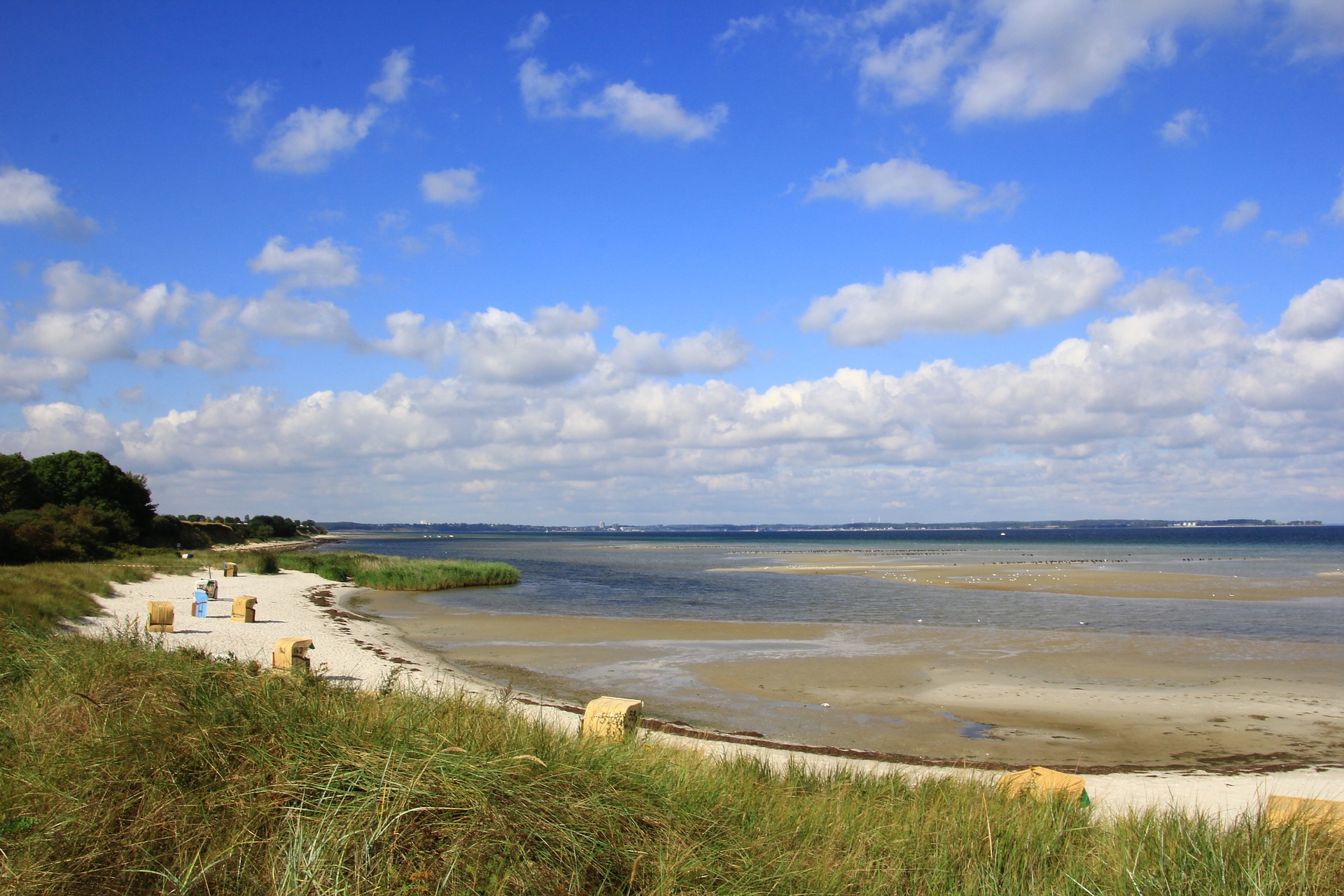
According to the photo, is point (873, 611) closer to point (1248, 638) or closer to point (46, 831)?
point (1248, 638)

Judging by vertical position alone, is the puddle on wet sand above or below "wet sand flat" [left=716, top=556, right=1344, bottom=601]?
above

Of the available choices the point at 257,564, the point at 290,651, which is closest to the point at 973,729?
the point at 290,651

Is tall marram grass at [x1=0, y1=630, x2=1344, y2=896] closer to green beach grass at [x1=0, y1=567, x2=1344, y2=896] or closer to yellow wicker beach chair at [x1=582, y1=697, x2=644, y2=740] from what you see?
green beach grass at [x1=0, y1=567, x2=1344, y2=896]

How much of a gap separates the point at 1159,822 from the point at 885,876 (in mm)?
2757

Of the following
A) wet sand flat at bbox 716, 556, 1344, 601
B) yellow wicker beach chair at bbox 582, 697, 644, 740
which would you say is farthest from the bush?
yellow wicker beach chair at bbox 582, 697, 644, 740

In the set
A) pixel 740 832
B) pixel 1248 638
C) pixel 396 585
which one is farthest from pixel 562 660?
pixel 396 585

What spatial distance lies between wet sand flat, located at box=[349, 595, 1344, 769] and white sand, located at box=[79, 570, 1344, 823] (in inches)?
45.2

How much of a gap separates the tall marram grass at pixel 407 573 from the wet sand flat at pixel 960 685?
657 inches

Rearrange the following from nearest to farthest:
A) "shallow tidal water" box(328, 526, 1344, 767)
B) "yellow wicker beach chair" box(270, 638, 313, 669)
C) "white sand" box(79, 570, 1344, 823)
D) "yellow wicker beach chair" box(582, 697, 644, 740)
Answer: "yellow wicker beach chair" box(582, 697, 644, 740)
"white sand" box(79, 570, 1344, 823)
"yellow wicker beach chair" box(270, 638, 313, 669)
"shallow tidal water" box(328, 526, 1344, 767)

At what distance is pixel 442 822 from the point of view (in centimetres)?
425

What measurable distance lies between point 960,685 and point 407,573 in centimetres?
3529

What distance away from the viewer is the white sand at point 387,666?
9367mm

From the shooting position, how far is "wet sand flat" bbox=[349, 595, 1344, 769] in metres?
13.1

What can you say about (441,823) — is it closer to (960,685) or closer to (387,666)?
(387,666)
